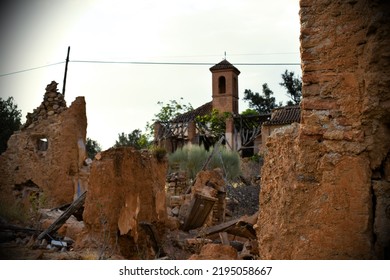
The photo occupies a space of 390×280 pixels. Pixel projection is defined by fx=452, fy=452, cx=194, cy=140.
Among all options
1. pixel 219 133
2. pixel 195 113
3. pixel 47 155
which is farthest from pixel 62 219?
pixel 195 113

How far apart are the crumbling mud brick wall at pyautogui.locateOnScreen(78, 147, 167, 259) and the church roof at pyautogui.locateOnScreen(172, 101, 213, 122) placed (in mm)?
→ 20265

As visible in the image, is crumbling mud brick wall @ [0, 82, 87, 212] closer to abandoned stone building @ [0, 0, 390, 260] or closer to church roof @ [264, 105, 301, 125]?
abandoned stone building @ [0, 0, 390, 260]

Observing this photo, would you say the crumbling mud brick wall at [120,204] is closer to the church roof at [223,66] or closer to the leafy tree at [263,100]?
the church roof at [223,66]

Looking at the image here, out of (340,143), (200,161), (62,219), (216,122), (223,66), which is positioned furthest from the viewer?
(223,66)

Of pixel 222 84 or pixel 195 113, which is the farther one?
pixel 222 84

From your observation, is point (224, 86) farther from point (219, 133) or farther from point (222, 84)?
point (219, 133)

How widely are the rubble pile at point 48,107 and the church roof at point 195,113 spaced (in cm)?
1657

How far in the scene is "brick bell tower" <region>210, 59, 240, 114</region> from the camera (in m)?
28.9

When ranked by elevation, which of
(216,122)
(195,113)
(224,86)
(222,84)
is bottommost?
(216,122)

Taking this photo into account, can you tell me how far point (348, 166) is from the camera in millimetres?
3041

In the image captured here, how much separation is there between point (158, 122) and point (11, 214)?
18.9m

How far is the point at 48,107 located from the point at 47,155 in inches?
46.7

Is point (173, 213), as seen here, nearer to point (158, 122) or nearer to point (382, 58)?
point (382, 58)

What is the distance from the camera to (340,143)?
3068 mm
